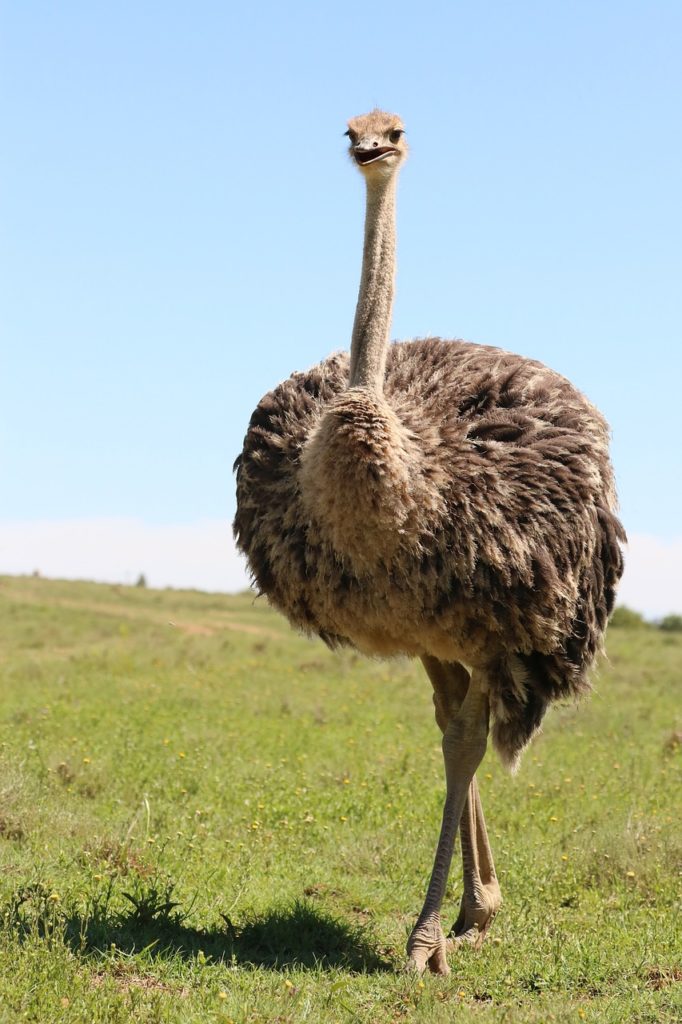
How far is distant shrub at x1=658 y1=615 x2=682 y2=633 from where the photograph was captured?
111 ft

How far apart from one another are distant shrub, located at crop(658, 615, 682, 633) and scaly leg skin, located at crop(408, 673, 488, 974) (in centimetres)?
2868

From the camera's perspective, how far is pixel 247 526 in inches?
257

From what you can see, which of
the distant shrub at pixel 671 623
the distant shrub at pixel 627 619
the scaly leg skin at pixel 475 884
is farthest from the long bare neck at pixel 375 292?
the distant shrub at pixel 671 623

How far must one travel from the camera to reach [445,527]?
5.70m

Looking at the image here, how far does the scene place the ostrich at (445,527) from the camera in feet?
18.4

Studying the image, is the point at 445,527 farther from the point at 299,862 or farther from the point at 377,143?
the point at 299,862

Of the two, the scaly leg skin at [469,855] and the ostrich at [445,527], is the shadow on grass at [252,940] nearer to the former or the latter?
the ostrich at [445,527]

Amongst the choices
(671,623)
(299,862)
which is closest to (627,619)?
(671,623)

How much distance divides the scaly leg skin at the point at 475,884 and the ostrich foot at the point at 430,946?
384mm

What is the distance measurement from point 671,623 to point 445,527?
97.3 ft

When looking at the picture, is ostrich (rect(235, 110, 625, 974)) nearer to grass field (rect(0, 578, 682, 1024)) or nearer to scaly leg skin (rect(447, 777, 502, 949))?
scaly leg skin (rect(447, 777, 502, 949))

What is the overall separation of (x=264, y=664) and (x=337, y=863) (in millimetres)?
9745

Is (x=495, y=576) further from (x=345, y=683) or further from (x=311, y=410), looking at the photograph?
(x=345, y=683)

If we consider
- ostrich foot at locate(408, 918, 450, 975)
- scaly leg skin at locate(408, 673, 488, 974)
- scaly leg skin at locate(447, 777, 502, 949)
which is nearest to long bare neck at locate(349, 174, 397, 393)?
scaly leg skin at locate(408, 673, 488, 974)
